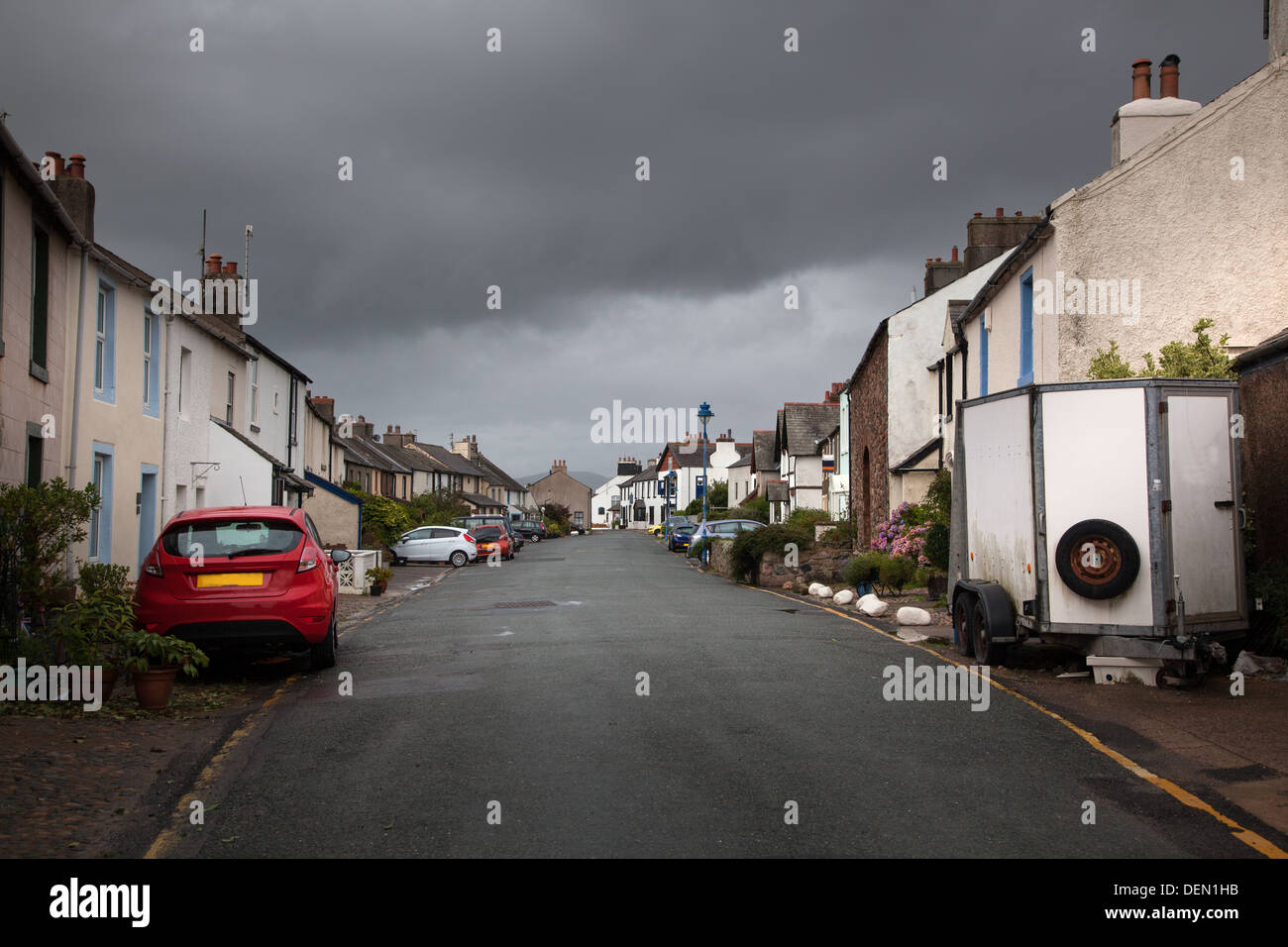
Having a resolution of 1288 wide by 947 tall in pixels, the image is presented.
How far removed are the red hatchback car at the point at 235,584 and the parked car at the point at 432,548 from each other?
28424mm

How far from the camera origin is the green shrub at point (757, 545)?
82.6 feet

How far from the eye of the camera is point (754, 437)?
7450 cm

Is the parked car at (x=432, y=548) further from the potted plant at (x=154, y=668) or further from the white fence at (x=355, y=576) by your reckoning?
the potted plant at (x=154, y=668)

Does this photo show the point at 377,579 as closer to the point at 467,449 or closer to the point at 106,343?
the point at 106,343

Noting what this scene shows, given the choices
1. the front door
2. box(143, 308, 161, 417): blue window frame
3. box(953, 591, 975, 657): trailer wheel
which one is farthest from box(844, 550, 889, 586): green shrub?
box(143, 308, 161, 417): blue window frame

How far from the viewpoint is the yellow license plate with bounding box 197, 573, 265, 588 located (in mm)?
10258

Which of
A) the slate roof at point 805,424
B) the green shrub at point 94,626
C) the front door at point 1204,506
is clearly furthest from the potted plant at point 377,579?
the slate roof at point 805,424

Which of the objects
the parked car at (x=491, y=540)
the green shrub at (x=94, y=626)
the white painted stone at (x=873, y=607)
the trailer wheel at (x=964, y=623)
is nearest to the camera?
the green shrub at (x=94, y=626)

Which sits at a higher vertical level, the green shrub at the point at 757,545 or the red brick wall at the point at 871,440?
the red brick wall at the point at 871,440

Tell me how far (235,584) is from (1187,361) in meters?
12.1

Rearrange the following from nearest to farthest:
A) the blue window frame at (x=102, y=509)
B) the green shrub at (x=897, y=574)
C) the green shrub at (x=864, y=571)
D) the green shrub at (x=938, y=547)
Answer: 1. the blue window frame at (x=102, y=509)
2. the green shrub at (x=938, y=547)
3. the green shrub at (x=897, y=574)
4. the green shrub at (x=864, y=571)

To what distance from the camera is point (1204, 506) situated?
979 cm
